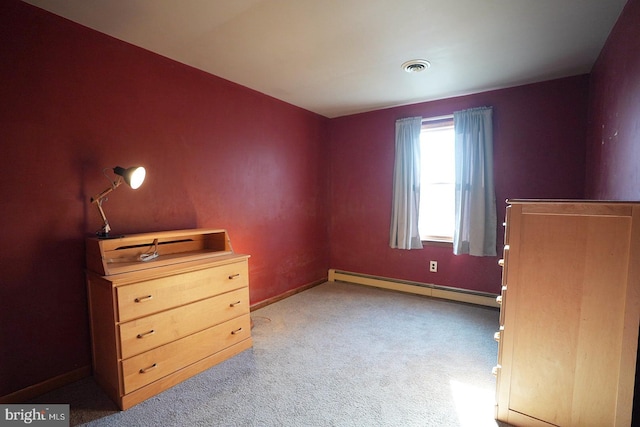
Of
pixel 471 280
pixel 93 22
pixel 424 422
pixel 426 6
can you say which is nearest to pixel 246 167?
pixel 93 22

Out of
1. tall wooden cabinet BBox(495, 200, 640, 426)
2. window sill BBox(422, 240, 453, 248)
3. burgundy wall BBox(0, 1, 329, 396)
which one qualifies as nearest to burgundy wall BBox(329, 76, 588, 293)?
window sill BBox(422, 240, 453, 248)

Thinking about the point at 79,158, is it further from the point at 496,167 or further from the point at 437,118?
the point at 496,167

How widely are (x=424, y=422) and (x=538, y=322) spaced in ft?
2.60

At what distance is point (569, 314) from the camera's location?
54.7 inches

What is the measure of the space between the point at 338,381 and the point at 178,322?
1120 mm

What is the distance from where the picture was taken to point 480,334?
260cm

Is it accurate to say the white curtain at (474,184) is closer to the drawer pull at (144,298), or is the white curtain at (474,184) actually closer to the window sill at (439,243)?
the window sill at (439,243)

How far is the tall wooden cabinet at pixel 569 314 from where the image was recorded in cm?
129

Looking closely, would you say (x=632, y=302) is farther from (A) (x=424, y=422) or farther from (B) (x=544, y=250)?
(A) (x=424, y=422)

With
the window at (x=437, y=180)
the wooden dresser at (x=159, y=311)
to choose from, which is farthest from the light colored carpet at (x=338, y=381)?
the window at (x=437, y=180)

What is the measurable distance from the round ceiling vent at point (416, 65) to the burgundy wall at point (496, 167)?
98 cm

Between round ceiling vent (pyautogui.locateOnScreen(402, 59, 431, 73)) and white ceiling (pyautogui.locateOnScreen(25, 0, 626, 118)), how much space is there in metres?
0.07

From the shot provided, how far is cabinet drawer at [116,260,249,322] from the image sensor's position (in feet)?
5.54

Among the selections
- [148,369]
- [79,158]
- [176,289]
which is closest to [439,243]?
[176,289]
